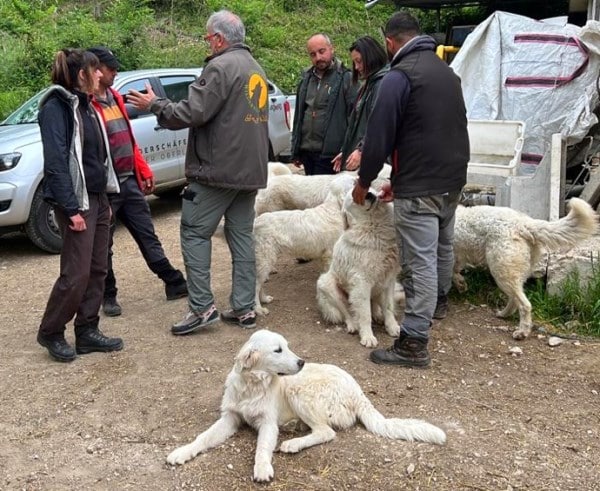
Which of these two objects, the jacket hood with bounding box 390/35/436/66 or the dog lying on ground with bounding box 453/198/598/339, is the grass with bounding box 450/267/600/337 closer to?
the dog lying on ground with bounding box 453/198/598/339

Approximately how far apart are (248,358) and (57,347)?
1804mm

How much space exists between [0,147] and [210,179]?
364 centimetres

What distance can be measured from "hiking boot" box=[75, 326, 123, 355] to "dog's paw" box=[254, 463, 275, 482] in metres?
1.86

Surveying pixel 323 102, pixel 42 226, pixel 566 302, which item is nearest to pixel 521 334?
pixel 566 302

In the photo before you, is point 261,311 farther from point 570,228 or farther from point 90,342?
point 570,228

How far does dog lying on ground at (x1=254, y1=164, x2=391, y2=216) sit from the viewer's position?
20.0ft

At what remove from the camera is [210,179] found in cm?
441

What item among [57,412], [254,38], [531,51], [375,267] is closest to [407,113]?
[375,267]

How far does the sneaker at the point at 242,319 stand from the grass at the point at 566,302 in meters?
1.77

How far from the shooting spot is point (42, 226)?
704cm

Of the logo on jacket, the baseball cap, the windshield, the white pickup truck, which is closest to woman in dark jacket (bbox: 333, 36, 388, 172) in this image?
the logo on jacket

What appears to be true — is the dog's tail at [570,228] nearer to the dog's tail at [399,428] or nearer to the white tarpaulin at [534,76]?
the dog's tail at [399,428]

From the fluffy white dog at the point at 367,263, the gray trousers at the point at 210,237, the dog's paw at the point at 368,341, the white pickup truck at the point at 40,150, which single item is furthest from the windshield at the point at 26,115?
the dog's paw at the point at 368,341

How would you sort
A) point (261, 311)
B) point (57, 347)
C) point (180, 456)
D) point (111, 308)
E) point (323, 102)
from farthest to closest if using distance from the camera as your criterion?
1. point (323, 102)
2. point (111, 308)
3. point (261, 311)
4. point (57, 347)
5. point (180, 456)
